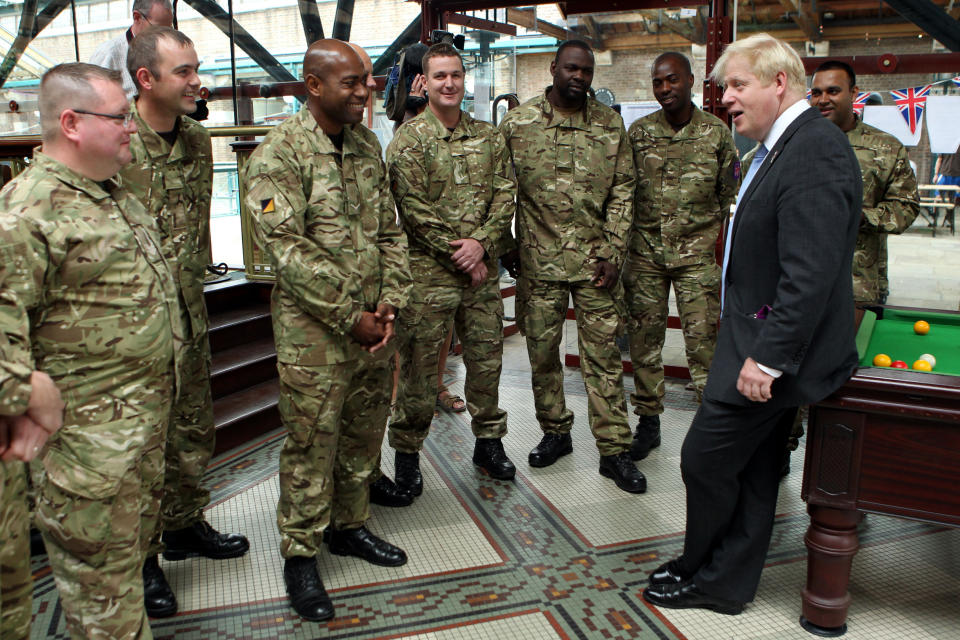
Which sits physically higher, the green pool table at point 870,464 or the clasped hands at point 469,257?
the clasped hands at point 469,257

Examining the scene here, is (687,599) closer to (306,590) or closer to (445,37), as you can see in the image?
(306,590)

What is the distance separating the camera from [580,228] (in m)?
3.36

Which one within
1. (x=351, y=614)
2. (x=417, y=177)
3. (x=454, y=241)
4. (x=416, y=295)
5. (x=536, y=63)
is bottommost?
(x=351, y=614)

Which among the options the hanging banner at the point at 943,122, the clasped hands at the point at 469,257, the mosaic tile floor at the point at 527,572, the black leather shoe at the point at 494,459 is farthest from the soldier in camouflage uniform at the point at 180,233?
the hanging banner at the point at 943,122

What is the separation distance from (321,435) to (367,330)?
1.21 feet

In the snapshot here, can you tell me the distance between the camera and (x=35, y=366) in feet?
5.64

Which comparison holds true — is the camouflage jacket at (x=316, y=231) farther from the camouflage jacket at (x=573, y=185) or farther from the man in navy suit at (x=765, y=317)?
the man in navy suit at (x=765, y=317)

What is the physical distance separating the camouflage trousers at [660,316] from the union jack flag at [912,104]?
3.42 metres

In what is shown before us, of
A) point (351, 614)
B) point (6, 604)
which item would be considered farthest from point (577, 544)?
point (6, 604)

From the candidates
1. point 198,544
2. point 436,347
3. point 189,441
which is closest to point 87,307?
point 189,441

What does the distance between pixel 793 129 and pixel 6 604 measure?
227 centimetres

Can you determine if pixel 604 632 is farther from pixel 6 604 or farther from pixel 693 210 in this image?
pixel 693 210

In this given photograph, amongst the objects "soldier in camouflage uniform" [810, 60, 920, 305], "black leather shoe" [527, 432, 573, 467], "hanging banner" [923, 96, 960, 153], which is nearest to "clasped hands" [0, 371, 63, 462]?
"black leather shoe" [527, 432, 573, 467]

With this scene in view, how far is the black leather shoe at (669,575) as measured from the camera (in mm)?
2551
